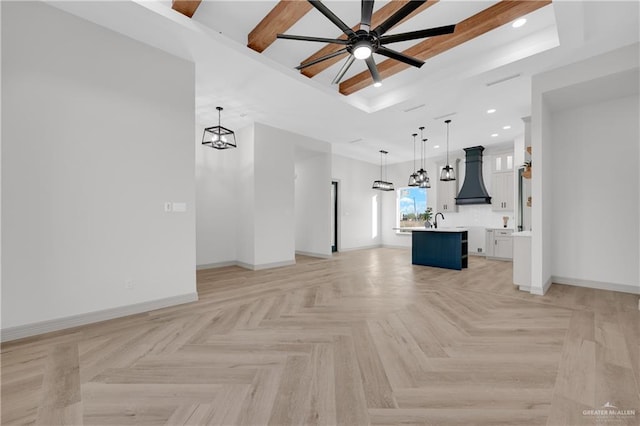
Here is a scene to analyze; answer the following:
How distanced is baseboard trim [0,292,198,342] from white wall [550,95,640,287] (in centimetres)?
594

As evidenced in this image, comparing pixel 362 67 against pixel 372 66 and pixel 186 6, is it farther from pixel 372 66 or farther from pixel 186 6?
pixel 186 6

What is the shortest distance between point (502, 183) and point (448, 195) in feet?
4.82

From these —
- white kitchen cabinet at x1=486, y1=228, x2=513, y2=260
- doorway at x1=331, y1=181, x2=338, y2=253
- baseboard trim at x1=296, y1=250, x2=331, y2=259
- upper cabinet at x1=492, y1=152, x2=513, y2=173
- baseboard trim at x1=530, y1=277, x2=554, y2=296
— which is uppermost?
upper cabinet at x1=492, y1=152, x2=513, y2=173

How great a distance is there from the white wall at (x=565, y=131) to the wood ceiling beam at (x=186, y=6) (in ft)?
15.2

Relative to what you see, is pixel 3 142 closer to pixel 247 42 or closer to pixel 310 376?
pixel 247 42

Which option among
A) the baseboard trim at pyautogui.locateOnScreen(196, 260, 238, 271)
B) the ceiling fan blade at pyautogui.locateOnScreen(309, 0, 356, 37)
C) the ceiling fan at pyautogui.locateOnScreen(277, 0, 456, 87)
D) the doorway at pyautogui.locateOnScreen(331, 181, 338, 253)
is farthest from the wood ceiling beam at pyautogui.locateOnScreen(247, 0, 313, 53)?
the doorway at pyautogui.locateOnScreen(331, 181, 338, 253)

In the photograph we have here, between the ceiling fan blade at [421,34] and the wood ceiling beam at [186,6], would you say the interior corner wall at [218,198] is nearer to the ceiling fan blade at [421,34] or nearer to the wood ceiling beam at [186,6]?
the wood ceiling beam at [186,6]

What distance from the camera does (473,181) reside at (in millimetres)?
8016

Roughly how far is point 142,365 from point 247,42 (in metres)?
3.70

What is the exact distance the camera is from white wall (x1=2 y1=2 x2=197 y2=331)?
259cm

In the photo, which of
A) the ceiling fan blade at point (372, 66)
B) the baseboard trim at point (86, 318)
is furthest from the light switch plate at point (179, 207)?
the ceiling fan blade at point (372, 66)

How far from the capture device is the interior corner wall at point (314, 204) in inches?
303

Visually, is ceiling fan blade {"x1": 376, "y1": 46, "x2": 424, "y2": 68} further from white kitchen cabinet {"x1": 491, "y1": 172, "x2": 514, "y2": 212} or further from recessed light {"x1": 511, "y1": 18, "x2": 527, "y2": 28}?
white kitchen cabinet {"x1": 491, "y1": 172, "x2": 514, "y2": 212}

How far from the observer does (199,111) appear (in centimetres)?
534
